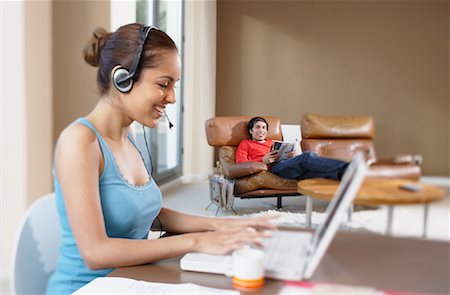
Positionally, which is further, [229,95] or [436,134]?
[229,95]

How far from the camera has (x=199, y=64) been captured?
877 millimetres

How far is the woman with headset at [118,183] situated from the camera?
2.75 ft

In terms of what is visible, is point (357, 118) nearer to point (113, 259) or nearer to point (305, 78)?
point (305, 78)

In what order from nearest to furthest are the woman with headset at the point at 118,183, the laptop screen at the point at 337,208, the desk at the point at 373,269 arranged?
1. the laptop screen at the point at 337,208
2. the desk at the point at 373,269
3. the woman with headset at the point at 118,183

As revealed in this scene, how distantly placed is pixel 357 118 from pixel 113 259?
0.43m

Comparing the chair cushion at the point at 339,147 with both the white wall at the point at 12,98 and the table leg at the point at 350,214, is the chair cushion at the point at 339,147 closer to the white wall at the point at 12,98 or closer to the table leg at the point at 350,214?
the table leg at the point at 350,214

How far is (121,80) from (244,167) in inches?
10.4

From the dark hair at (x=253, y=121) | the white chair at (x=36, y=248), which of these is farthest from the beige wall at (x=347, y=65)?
the white chair at (x=36, y=248)

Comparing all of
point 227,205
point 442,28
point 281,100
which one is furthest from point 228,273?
point 442,28

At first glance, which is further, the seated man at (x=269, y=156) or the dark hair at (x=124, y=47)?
the dark hair at (x=124, y=47)

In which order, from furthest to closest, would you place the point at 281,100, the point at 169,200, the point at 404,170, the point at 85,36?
1. the point at 169,200
2. the point at 85,36
3. the point at 281,100
4. the point at 404,170

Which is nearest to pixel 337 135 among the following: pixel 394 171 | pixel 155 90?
pixel 394 171

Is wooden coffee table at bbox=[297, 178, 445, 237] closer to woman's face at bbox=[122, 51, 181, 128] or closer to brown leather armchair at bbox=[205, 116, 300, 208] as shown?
brown leather armchair at bbox=[205, 116, 300, 208]

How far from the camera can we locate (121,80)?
35.8 inches
